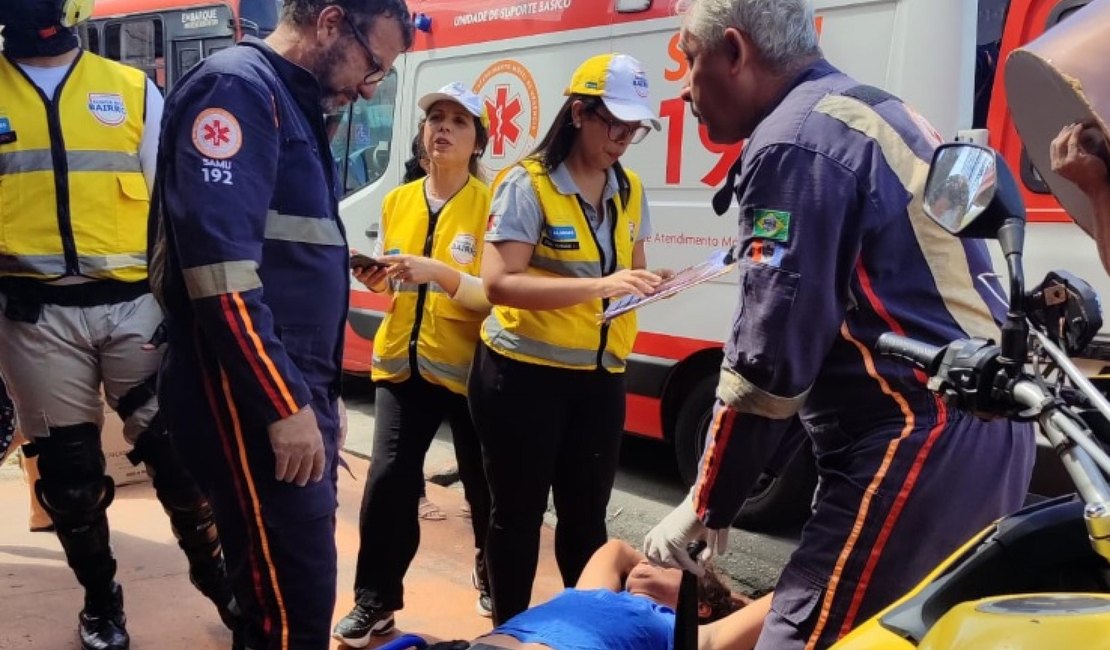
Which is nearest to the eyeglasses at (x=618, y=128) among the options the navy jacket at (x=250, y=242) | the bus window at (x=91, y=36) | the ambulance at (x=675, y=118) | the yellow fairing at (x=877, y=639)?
the ambulance at (x=675, y=118)

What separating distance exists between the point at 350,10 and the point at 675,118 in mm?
2751

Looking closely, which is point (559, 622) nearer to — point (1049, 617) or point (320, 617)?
point (320, 617)

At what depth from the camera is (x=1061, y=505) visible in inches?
51.2

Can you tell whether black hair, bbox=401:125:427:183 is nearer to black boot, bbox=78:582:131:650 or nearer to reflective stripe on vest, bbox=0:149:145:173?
reflective stripe on vest, bbox=0:149:145:173

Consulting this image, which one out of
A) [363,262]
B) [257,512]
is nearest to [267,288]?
[257,512]

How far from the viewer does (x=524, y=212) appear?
2895mm

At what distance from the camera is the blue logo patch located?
2928 mm

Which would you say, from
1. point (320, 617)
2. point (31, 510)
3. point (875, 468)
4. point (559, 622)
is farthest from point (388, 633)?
point (875, 468)

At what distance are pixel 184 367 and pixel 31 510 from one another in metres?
2.67

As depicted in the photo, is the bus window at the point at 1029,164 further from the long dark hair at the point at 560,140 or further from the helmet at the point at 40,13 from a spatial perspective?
the helmet at the point at 40,13

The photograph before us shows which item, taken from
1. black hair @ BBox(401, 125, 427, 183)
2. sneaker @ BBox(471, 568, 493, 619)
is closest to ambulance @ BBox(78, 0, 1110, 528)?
sneaker @ BBox(471, 568, 493, 619)

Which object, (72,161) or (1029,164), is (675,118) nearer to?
(1029,164)

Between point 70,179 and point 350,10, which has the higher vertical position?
point 350,10

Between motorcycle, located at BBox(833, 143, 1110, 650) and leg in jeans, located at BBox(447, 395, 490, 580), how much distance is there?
223 cm
